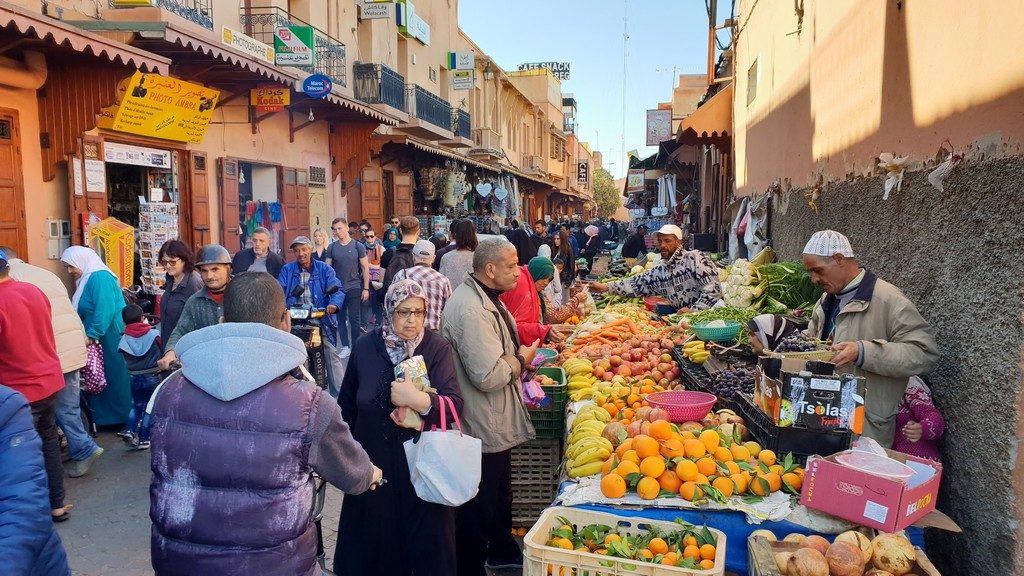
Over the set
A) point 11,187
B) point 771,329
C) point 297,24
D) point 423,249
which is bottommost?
point 771,329

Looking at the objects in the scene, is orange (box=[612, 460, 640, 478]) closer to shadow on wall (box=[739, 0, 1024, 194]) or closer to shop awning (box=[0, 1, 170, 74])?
shadow on wall (box=[739, 0, 1024, 194])

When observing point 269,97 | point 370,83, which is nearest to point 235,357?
point 269,97

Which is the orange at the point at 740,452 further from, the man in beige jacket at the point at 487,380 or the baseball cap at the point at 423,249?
the baseball cap at the point at 423,249

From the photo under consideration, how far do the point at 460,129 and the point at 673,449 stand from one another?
23.5m

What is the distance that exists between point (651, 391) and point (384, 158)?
54.6 feet

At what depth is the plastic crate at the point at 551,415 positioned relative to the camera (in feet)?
16.4

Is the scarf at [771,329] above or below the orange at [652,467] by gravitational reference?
above

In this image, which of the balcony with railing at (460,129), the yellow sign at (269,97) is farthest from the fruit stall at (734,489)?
the balcony with railing at (460,129)

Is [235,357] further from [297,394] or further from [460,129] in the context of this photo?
[460,129]

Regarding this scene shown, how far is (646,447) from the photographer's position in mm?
3492

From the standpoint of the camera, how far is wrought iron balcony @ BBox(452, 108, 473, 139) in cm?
2545

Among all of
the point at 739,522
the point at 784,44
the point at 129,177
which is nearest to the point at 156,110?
the point at 129,177

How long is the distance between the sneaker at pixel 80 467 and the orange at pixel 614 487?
4650mm

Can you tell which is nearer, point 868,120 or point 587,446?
point 587,446
